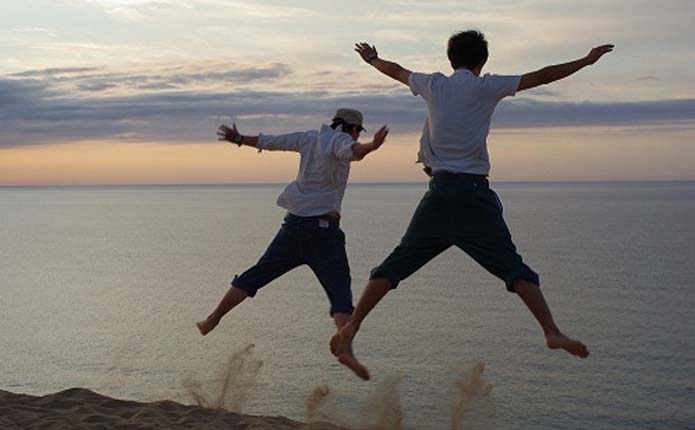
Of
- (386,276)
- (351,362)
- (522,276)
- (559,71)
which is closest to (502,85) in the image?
(559,71)

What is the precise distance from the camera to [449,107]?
6.92 meters

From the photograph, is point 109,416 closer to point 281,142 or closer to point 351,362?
point 351,362

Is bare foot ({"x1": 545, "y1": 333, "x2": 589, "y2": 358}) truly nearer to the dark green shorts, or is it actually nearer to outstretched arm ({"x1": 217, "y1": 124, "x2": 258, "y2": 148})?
the dark green shorts

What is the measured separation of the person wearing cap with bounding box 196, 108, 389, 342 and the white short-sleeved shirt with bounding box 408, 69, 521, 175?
1.19 metres

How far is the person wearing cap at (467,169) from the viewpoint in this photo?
6.92 meters

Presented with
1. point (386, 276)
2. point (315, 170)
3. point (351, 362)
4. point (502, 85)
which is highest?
point (502, 85)

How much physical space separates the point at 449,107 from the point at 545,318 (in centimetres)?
162

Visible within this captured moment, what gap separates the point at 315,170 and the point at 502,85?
203cm

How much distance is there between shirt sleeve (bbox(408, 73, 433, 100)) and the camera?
7.03 metres

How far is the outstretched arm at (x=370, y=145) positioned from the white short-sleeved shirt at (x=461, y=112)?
334mm

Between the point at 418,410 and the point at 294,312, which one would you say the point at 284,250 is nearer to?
the point at 418,410

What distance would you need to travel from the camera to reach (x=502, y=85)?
692 centimetres

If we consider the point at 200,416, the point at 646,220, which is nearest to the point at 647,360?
the point at 200,416

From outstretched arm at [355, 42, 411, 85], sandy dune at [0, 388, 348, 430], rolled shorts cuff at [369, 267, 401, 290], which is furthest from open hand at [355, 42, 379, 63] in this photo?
sandy dune at [0, 388, 348, 430]
